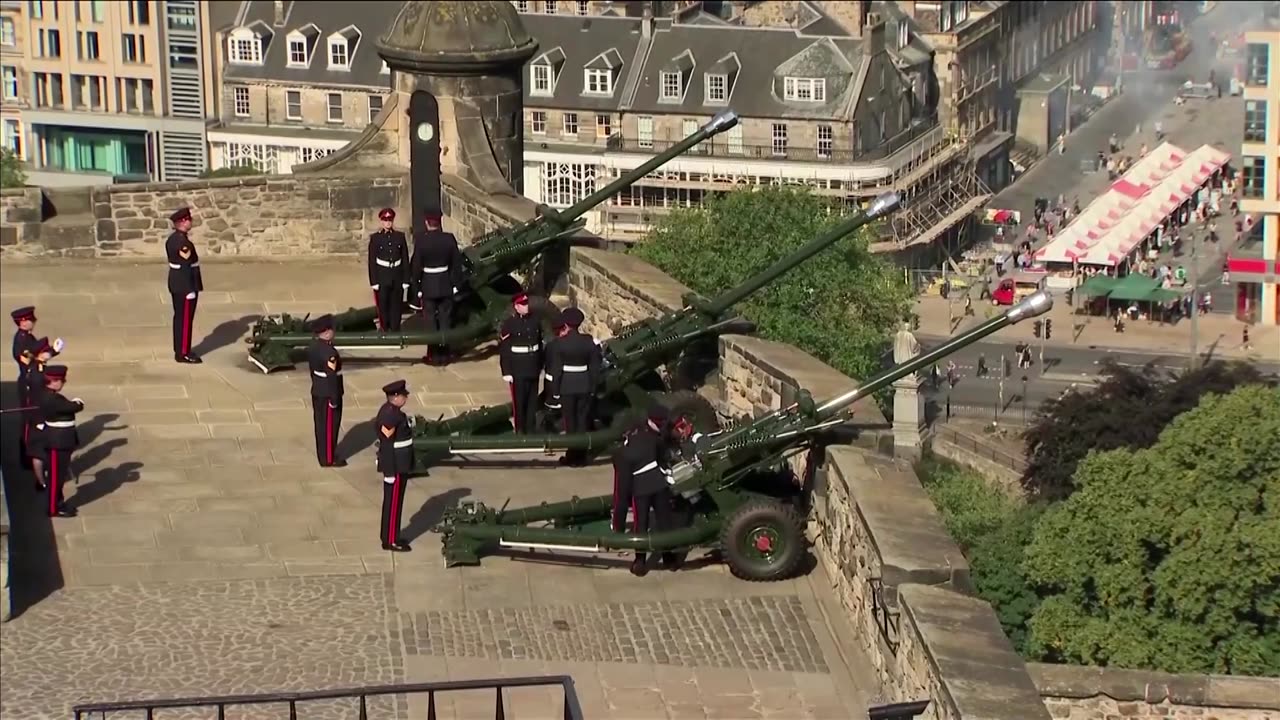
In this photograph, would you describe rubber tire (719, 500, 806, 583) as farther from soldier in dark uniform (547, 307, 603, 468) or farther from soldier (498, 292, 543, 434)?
soldier (498, 292, 543, 434)

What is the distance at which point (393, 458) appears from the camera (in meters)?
18.7

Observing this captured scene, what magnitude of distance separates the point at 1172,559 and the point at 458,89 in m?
24.5

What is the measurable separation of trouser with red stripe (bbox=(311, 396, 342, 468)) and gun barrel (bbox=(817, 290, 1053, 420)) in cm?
417

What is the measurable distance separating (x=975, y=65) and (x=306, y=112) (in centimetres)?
3751

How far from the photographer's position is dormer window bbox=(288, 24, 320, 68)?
131250mm

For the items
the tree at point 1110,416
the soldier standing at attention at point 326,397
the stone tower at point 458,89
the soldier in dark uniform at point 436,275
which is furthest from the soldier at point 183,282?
the tree at point 1110,416

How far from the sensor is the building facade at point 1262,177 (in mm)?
114250

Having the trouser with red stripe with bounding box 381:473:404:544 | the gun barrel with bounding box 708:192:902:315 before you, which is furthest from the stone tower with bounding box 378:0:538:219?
the trouser with red stripe with bounding box 381:473:404:544

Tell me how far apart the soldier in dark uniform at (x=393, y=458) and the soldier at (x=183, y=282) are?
182 inches

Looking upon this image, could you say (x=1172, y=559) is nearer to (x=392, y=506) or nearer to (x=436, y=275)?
(x=436, y=275)

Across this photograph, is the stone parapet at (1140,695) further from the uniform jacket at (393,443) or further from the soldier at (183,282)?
the soldier at (183,282)

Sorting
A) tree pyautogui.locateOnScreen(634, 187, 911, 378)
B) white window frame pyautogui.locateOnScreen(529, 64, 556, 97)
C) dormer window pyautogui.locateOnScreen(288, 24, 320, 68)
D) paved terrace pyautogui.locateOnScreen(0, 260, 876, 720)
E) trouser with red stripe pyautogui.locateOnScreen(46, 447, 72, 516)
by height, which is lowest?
white window frame pyautogui.locateOnScreen(529, 64, 556, 97)

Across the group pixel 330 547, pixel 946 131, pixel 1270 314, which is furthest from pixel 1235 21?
pixel 330 547

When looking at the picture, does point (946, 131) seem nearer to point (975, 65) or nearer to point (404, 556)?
point (975, 65)
